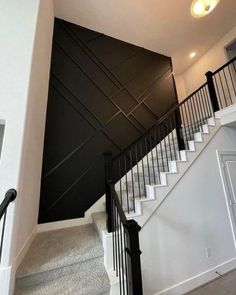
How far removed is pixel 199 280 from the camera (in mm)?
2512

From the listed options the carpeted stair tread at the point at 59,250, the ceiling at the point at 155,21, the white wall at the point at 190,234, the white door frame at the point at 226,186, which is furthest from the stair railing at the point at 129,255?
the ceiling at the point at 155,21

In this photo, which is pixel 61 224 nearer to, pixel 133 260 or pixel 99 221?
pixel 99 221

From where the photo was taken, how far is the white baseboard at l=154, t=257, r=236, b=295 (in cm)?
229

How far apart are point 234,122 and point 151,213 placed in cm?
257

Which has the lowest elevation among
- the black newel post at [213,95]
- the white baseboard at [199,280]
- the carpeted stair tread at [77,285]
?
the white baseboard at [199,280]

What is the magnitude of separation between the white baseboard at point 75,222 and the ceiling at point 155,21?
4.12 meters

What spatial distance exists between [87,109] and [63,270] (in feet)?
9.22

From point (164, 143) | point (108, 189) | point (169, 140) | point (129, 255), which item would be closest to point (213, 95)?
point (169, 140)

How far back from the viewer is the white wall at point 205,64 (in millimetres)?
4877

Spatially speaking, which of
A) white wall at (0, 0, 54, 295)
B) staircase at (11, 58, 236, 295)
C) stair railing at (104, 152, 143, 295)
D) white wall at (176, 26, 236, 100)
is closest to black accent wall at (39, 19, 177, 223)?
staircase at (11, 58, 236, 295)

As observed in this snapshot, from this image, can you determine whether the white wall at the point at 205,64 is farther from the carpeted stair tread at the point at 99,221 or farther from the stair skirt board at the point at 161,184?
the carpeted stair tread at the point at 99,221

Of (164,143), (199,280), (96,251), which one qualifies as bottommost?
(199,280)

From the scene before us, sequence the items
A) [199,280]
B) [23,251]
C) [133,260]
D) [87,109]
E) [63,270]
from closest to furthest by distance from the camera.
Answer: [133,260] → [63,270] → [23,251] → [199,280] → [87,109]

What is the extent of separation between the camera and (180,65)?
5.89 m
